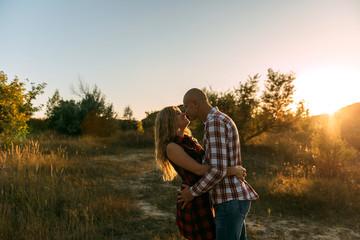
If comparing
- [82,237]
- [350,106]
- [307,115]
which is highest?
[350,106]

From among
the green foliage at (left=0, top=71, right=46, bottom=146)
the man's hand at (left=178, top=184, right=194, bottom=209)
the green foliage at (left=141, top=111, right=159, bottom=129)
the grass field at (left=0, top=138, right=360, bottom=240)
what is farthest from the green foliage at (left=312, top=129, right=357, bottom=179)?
the green foliage at (left=141, top=111, right=159, bottom=129)

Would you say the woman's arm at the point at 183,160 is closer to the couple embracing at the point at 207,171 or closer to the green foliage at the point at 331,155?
the couple embracing at the point at 207,171

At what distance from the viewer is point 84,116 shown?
20.9m

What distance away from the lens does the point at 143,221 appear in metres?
4.93

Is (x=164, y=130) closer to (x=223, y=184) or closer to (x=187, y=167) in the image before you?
(x=187, y=167)

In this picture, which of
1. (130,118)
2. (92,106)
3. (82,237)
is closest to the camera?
(82,237)

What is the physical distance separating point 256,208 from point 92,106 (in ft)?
66.0

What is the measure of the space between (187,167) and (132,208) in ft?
13.4

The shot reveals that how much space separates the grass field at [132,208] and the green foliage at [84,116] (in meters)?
13.1

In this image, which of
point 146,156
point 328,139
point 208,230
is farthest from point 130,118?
point 208,230

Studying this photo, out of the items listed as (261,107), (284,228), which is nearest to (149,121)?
(261,107)

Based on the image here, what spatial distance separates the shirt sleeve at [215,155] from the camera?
1816mm

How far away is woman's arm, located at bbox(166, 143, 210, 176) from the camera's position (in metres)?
1.95

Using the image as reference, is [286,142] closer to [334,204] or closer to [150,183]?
[334,204]
